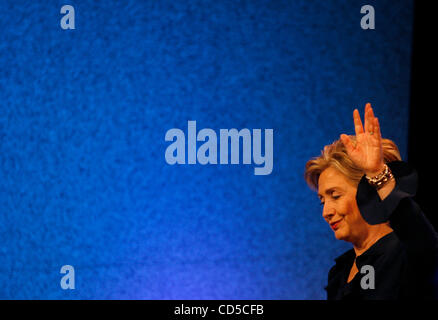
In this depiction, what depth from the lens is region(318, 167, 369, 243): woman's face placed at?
65.9 inches

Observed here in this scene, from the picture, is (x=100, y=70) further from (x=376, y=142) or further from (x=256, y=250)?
(x=376, y=142)

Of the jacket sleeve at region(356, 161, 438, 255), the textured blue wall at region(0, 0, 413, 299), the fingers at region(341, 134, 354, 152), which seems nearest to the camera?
the jacket sleeve at region(356, 161, 438, 255)

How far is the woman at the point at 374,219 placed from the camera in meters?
1.38

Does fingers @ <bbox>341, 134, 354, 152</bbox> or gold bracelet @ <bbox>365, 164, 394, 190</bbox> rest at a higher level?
fingers @ <bbox>341, 134, 354, 152</bbox>

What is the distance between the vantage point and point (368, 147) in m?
1.46

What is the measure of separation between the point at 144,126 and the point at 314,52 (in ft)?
2.46

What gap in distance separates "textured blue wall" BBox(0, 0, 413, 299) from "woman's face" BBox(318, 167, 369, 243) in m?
0.41

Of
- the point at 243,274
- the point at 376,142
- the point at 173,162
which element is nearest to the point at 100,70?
the point at 173,162

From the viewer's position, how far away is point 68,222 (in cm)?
207

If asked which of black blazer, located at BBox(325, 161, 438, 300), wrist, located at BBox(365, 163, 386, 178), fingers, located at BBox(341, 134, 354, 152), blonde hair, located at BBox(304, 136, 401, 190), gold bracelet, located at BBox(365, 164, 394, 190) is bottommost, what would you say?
black blazer, located at BBox(325, 161, 438, 300)

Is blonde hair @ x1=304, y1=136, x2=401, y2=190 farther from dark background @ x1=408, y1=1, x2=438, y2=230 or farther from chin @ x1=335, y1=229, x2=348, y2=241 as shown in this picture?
dark background @ x1=408, y1=1, x2=438, y2=230

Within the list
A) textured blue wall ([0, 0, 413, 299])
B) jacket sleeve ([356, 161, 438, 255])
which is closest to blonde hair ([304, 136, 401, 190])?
jacket sleeve ([356, 161, 438, 255])

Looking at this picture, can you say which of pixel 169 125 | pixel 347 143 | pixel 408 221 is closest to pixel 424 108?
pixel 347 143

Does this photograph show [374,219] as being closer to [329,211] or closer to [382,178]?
[382,178]
